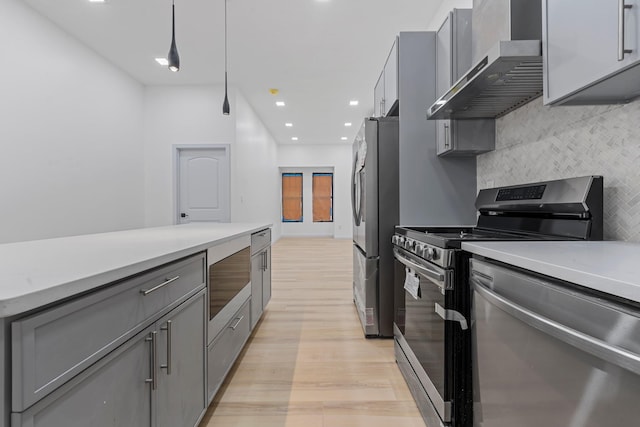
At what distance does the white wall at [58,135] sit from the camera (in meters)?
3.06

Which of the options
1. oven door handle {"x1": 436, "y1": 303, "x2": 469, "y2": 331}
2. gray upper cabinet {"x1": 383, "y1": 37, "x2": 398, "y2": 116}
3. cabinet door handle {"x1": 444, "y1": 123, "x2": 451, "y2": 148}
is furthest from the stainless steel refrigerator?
oven door handle {"x1": 436, "y1": 303, "x2": 469, "y2": 331}

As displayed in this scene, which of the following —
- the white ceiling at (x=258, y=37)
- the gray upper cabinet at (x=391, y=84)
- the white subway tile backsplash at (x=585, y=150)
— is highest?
the white ceiling at (x=258, y=37)

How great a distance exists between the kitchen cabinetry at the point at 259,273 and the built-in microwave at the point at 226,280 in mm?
148

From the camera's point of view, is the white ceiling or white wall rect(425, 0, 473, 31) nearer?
white wall rect(425, 0, 473, 31)

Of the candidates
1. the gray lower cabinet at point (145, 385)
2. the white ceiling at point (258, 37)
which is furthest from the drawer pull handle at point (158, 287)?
the white ceiling at point (258, 37)

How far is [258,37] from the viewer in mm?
3740

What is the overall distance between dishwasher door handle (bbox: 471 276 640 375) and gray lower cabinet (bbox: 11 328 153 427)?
109 cm

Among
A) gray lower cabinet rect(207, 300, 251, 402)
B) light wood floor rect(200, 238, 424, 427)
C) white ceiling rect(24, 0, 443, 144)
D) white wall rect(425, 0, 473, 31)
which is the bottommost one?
light wood floor rect(200, 238, 424, 427)

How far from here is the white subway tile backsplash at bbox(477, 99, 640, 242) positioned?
Result: 48.3 inches

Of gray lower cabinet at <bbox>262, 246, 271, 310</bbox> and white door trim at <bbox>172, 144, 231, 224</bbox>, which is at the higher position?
white door trim at <bbox>172, 144, 231, 224</bbox>

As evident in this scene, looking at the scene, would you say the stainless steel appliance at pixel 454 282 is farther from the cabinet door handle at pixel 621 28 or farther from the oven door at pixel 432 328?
the cabinet door handle at pixel 621 28

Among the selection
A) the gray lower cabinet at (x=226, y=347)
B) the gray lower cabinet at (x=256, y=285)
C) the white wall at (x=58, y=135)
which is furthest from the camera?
the white wall at (x=58, y=135)

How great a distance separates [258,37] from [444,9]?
2.00m

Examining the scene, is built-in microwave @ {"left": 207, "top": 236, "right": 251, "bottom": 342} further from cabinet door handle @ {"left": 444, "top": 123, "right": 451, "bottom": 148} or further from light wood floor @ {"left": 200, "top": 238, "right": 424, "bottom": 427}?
cabinet door handle @ {"left": 444, "top": 123, "right": 451, "bottom": 148}
